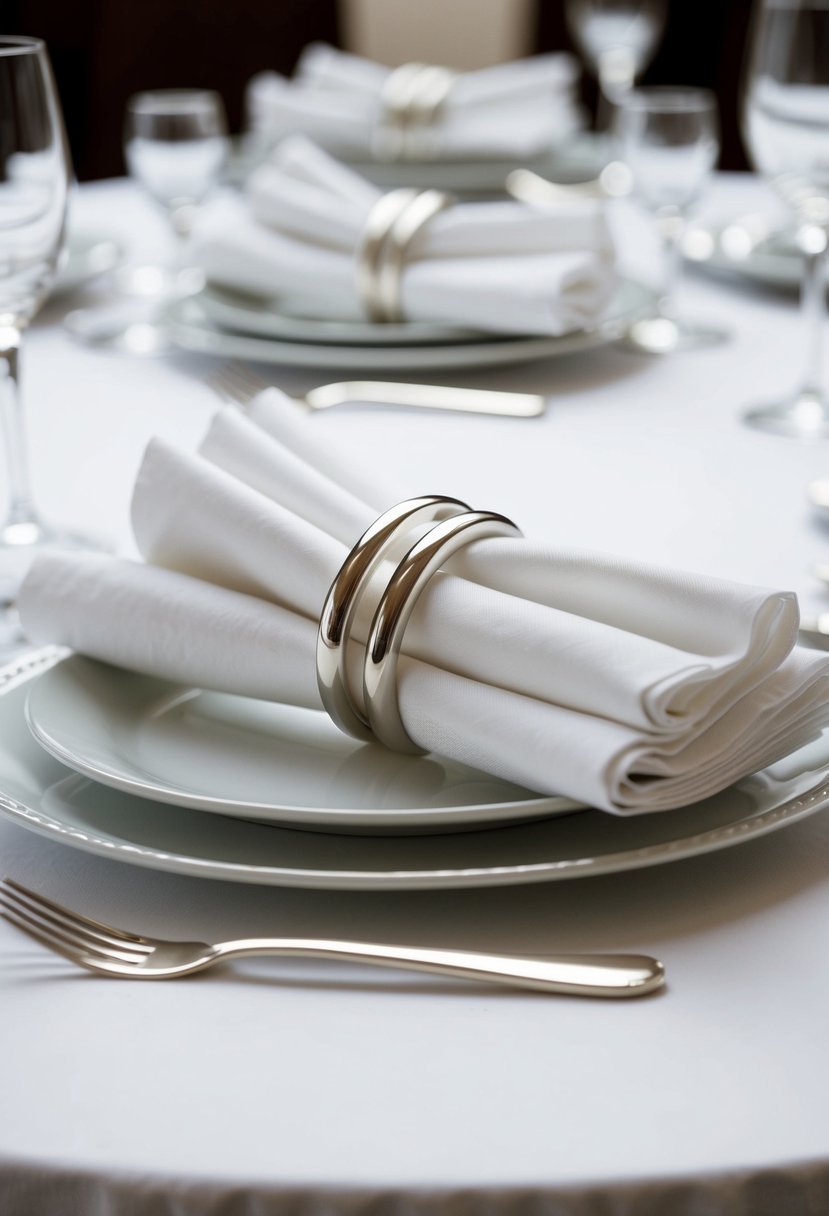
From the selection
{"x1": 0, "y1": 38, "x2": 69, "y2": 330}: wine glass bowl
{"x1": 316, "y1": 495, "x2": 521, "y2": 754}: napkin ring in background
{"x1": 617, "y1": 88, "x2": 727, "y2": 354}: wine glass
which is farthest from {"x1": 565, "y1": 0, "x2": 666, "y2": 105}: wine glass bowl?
{"x1": 316, "y1": 495, "x2": 521, "y2": 754}: napkin ring in background

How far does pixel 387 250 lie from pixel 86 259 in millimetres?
376

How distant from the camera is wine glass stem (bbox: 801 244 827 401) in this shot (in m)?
1.07

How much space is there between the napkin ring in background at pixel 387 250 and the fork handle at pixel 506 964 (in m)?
0.79

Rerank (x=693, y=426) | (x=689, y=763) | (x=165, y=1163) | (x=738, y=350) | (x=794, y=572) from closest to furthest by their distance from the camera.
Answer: (x=165, y=1163) < (x=689, y=763) < (x=794, y=572) < (x=693, y=426) < (x=738, y=350)

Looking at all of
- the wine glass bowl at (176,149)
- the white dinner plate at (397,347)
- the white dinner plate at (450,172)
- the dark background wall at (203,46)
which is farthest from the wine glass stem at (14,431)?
the dark background wall at (203,46)

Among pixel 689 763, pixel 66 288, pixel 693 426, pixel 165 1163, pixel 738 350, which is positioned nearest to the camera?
pixel 165 1163

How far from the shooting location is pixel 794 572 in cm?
80

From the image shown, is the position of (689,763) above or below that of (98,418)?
above

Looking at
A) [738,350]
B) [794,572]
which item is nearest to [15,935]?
[794,572]

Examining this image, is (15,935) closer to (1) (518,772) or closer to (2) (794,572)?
(1) (518,772)

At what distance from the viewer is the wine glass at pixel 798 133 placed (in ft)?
3.39

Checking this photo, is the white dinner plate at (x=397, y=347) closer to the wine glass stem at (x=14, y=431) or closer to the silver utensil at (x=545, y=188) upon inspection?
the wine glass stem at (x=14, y=431)

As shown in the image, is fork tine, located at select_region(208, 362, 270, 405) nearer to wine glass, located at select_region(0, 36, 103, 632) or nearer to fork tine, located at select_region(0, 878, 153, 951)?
wine glass, located at select_region(0, 36, 103, 632)

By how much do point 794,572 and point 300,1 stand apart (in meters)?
2.88
